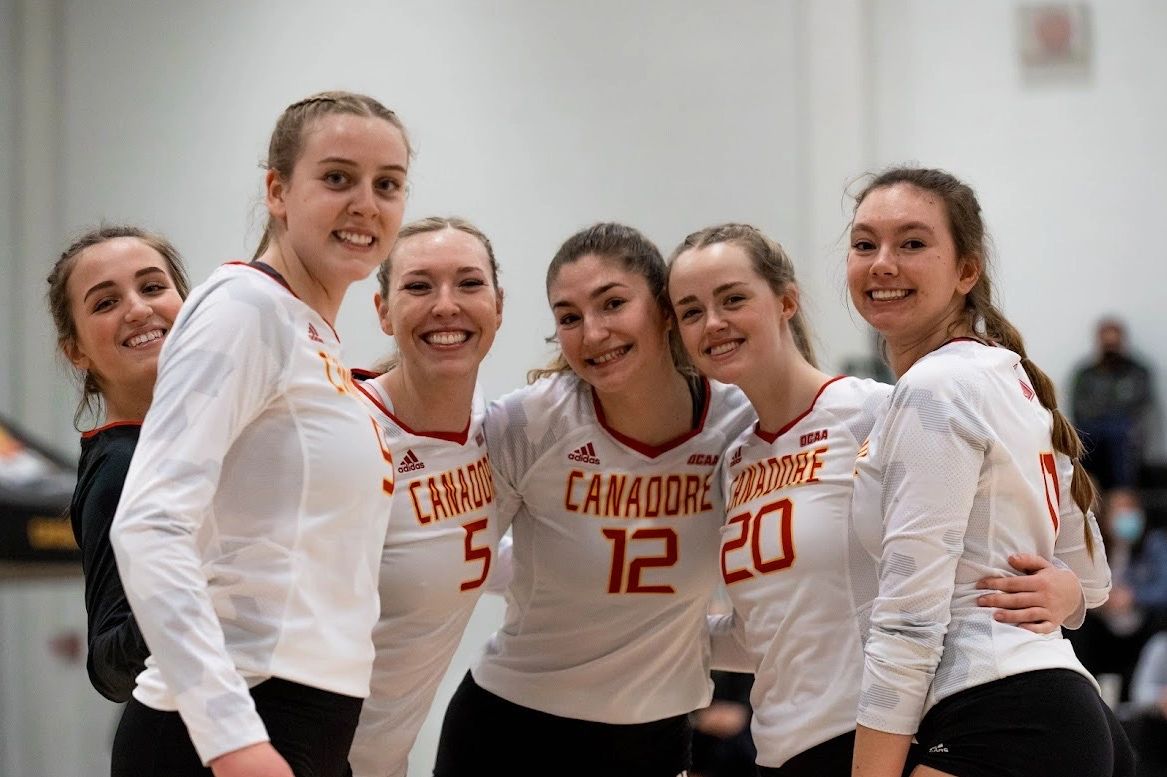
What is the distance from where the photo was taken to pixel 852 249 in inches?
109

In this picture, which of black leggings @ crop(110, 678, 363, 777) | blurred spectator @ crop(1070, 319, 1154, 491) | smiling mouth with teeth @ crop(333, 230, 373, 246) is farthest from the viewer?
blurred spectator @ crop(1070, 319, 1154, 491)

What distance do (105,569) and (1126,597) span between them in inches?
281

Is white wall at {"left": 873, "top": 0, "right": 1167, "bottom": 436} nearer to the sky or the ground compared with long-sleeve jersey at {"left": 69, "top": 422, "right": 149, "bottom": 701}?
nearer to the sky

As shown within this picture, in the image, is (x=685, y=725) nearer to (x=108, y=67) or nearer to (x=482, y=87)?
(x=482, y=87)

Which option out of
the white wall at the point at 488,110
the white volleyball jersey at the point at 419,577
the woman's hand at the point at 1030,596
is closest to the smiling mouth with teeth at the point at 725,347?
the white volleyball jersey at the point at 419,577

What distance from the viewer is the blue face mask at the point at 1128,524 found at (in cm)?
916

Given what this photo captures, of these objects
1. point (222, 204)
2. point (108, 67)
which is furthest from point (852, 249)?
point (108, 67)

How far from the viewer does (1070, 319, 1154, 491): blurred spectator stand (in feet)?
33.7

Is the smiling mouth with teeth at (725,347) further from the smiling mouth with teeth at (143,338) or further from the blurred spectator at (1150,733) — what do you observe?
the blurred spectator at (1150,733)

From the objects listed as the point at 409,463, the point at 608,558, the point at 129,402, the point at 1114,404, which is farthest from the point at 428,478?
the point at 1114,404

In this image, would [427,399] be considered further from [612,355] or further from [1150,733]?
[1150,733]

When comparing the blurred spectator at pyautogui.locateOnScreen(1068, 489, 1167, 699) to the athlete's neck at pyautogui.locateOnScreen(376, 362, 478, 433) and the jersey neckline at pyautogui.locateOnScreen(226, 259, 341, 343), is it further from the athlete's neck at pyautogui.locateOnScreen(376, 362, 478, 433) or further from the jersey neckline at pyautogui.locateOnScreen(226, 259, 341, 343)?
the jersey neckline at pyautogui.locateOnScreen(226, 259, 341, 343)

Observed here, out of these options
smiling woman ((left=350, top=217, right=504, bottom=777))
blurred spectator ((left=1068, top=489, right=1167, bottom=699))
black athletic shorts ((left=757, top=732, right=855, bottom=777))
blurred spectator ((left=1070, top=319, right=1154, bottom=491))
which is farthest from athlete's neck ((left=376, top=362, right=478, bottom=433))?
blurred spectator ((left=1070, top=319, right=1154, bottom=491))

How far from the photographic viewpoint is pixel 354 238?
7.64ft
